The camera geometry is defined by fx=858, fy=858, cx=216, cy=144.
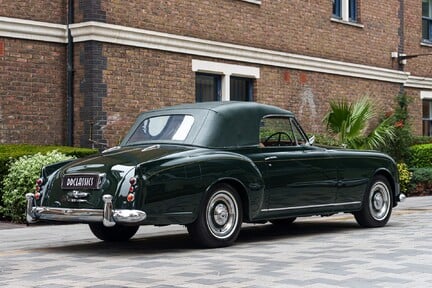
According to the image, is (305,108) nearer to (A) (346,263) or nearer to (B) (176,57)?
(B) (176,57)

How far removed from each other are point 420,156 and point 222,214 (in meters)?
13.4

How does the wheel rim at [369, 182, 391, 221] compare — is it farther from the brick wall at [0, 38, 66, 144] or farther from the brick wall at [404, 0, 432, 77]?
the brick wall at [404, 0, 432, 77]

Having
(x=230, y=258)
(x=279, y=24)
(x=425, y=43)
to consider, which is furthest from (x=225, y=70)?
(x=230, y=258)

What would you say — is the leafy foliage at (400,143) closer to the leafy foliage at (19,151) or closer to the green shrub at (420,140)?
the green shrub at (420,140)

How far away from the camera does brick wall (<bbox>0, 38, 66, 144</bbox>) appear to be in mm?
15258

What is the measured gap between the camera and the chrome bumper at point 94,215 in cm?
881

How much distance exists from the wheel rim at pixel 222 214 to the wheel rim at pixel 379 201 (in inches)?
111

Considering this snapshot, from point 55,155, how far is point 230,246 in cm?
462

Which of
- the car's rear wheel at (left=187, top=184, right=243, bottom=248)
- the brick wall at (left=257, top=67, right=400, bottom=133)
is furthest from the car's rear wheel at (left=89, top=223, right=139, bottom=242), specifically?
the brick wall at (left=257, top=67, right=400, bottom=133)

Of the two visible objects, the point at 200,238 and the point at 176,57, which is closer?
the point at 200,238

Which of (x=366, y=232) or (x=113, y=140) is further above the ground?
(x=113, y=140)

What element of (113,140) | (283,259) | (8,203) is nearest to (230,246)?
(283,259)

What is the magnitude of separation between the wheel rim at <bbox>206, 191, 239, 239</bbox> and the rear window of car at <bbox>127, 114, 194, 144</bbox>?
34.9 inches

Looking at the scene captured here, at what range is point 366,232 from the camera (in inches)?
445
